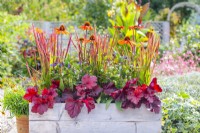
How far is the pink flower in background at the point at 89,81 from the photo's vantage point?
122 inches

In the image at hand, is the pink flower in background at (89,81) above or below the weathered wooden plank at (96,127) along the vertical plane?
above

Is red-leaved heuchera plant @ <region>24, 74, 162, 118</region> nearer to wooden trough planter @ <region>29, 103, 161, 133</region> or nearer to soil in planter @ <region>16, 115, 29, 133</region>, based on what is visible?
wooden trough planter @ <region>29, 103, 161, 133</region>

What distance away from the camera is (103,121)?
3.09 m

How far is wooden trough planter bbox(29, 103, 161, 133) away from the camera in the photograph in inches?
122

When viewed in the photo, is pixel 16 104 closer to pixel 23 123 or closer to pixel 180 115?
pixel 23 123

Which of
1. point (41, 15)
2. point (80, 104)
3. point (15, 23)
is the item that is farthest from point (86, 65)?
point (41, 15)

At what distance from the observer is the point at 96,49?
129 inches

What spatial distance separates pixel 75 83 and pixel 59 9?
9.89 metres

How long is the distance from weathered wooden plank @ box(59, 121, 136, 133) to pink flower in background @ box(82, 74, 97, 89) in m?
0.30

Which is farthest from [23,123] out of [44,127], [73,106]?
[73,106]

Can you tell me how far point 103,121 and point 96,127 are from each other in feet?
0.25

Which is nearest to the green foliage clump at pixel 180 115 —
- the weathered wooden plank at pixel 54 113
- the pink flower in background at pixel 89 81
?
the pink flower in background at pixel 89 81

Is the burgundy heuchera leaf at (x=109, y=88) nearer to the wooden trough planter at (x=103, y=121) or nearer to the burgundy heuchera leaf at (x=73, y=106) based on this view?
the wooden trough planter at (x=103, y=121)

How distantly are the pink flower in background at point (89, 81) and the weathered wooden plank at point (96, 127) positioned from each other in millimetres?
303
